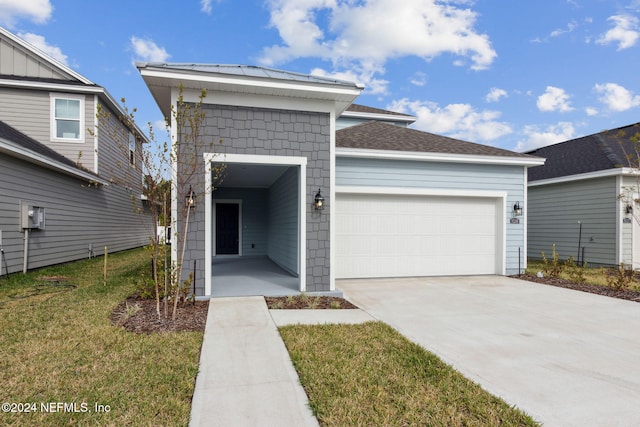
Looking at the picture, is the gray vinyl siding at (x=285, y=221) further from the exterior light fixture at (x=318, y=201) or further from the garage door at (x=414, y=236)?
the garage door at (x=414, y=236)

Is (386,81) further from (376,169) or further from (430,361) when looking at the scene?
(430,361)

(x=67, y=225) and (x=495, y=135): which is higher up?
(x=495, y=135)

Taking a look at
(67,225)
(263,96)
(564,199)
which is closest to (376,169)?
(263,96)

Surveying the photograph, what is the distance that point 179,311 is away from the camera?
4.89 metres

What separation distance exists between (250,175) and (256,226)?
3552mm

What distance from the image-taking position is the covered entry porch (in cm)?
600

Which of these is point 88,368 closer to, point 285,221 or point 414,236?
point 285,221

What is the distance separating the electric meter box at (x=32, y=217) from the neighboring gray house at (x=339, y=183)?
4.25 metres

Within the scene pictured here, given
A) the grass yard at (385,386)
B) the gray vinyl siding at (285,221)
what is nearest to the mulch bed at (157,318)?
the grass yard at (385,386)

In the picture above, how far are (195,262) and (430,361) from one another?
3.90 metres

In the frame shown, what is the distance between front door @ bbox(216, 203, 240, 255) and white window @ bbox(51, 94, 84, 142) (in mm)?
4939

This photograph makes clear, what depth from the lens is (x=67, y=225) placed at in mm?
10070

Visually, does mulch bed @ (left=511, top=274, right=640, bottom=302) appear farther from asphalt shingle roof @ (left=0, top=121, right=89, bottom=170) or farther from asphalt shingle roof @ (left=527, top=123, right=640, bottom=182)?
asphalt shingle roof @ (left=0, top=121, right=89, bottom=170)

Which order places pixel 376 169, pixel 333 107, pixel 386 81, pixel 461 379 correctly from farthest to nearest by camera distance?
pixel 386 81, pixel 376 169, pixel 333 107, pixel 461 379
